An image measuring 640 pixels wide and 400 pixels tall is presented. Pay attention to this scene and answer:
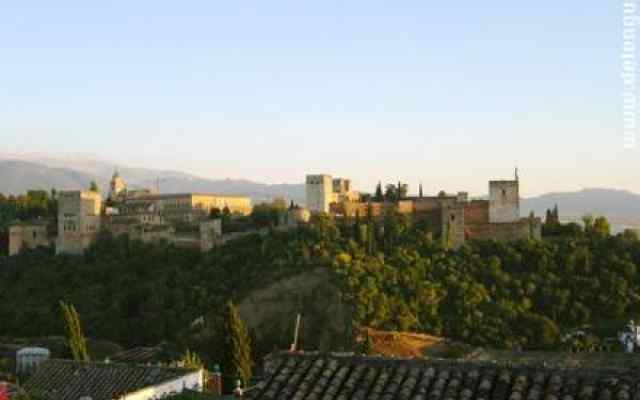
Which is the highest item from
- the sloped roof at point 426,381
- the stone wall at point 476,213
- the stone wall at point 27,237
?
the stone wall at point 476,213

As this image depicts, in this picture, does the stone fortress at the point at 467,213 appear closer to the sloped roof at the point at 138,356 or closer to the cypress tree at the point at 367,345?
the cypress tree at the point at 367,345

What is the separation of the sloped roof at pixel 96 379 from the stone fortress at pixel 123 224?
1193 inches

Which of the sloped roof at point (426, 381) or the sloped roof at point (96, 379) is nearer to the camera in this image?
the sloped roof at point (426, 381)

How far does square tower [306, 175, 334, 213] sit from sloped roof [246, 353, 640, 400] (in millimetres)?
41760

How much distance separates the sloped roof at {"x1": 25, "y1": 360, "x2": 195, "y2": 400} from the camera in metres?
15.6

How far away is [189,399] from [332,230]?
30595mm

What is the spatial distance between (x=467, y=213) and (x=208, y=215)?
57.2 ft

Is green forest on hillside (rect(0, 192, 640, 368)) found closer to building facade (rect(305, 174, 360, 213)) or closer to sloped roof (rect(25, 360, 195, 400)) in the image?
building facade (rect(305, 174, 360, 213))

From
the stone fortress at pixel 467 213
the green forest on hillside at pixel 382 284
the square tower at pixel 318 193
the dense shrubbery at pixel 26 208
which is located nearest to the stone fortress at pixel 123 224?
the green forest on hillside at pixel 382 284

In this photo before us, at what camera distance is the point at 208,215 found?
54.2 meters

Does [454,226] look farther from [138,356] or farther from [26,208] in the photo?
[26,208]

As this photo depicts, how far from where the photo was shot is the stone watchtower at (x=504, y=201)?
4488 centimetres

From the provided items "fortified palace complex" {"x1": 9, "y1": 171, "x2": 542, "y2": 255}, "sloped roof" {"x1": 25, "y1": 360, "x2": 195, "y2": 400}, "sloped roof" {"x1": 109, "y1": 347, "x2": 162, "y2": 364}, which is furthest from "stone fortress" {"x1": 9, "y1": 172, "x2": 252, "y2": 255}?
"sloped roof" {"x1": 25, "y1": 360, "x2": 195, "y2": 400}

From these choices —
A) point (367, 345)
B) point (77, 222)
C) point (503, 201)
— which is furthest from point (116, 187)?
point (367, 345)
